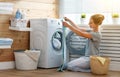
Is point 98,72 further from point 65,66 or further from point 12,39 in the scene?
point 12,39

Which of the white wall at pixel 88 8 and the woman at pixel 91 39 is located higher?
the white wall at pixel 88 8

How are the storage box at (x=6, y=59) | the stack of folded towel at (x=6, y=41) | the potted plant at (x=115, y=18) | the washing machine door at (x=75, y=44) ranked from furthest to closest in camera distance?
the washing machine door at (x=75, y=44), the potted plant at (x=115, y=18), the storage box at (x=6, y=59), the stack of folded towel at (x=6, y=41)

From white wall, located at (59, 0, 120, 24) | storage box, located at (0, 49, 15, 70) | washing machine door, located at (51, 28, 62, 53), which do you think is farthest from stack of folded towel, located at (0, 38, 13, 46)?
white wall, located at (59, 0, 120, 24)

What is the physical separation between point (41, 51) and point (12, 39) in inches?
22.7

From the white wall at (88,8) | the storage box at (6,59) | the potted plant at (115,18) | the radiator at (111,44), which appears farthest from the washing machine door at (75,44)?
the storage box at (6,59)

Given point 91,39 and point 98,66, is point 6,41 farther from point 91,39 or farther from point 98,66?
point 98,66

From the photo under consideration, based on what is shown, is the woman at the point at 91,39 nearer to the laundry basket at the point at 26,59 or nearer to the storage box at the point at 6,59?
the laundry basket at the point at 26,59

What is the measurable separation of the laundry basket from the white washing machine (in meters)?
0.18

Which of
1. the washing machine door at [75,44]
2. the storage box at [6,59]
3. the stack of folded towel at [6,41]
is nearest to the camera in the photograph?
the stack of folded towel at [6,41]

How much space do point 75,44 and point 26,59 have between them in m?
1.03

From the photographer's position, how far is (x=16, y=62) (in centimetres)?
469

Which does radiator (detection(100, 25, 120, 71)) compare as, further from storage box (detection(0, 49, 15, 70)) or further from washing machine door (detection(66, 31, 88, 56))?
storage box (detection(0, 49, 15, 70))

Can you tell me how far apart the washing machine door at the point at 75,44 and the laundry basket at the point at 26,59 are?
2.17 ft

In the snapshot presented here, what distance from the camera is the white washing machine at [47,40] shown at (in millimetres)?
4754
